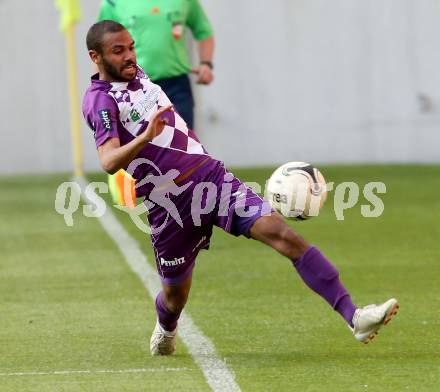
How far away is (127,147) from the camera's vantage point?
631 centimetres

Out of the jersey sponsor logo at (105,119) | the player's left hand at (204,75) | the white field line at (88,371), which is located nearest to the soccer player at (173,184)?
the jersey sponsor logo at (105,119)

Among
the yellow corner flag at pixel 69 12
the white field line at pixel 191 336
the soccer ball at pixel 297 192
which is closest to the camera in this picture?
the white field line at pixel 191 336

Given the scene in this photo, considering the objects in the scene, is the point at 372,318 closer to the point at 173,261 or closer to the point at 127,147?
the point at 173,261

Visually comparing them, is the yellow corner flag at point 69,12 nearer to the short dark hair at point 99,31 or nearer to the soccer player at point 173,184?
the soccer player at point 173,184

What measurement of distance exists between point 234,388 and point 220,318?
184cm

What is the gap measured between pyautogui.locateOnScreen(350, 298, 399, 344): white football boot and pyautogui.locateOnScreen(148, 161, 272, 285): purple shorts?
2.35 ft

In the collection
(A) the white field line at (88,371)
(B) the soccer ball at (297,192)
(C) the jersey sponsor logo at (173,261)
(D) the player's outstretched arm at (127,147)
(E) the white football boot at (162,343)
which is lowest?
(E) the white football boot at (162,343)

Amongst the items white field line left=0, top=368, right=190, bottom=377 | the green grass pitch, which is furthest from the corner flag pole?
white field line left=0, top=368, right=190, bottom=377

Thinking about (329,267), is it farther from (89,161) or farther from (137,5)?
(89,161)

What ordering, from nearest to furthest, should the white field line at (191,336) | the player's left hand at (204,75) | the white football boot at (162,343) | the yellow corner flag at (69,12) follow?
1. the white field line at (191,336)
2. the white football boot at (162,343)
3. the player's left hand at (204,75)
4. the yellow corner flag at (69,12)

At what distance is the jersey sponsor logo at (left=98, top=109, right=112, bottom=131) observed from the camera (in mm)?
6492

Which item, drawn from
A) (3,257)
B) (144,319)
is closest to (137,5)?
(3,257)

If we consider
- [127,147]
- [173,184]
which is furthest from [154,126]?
[173,184]

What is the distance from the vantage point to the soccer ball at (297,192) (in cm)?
686
